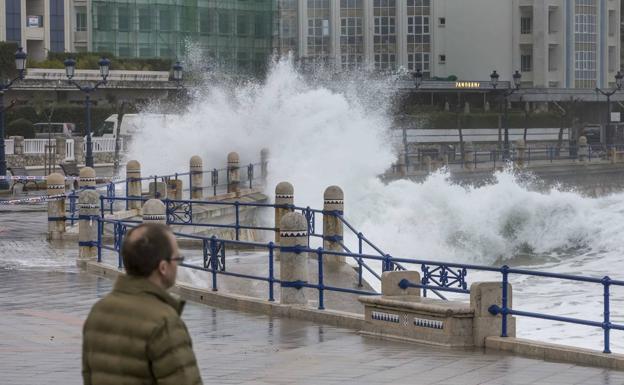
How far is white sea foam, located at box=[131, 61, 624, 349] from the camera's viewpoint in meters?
41.2

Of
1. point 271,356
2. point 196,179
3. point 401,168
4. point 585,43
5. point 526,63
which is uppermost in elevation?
point 585,43

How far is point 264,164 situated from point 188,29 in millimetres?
62869

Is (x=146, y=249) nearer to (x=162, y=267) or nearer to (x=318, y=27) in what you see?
(x=162, y=267)

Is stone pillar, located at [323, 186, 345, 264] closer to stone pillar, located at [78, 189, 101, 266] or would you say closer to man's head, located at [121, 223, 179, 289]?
stone pillar, located at [78, 189, 101, 266]

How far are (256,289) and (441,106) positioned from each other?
3076 inches

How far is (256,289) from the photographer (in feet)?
68.7

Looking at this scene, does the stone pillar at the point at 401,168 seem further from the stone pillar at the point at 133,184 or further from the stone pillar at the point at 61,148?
the stone pillar at the point at 133,184

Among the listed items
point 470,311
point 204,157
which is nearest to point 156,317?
point 470,311

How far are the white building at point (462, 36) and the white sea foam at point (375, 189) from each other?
169 feet

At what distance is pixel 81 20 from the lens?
343ft

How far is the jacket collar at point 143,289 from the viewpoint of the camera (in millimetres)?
5926

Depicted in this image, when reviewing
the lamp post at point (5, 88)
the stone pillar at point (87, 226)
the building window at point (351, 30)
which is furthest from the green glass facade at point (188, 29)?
the stone pillar at point (87, 226)

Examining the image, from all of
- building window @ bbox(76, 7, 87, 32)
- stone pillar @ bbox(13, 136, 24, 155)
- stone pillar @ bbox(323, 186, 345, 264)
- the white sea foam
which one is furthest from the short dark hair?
building window @ bbox(76, 7, 87, 32)

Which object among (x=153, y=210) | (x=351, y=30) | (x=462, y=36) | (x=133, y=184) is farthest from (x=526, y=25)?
(x=153, y=210)
